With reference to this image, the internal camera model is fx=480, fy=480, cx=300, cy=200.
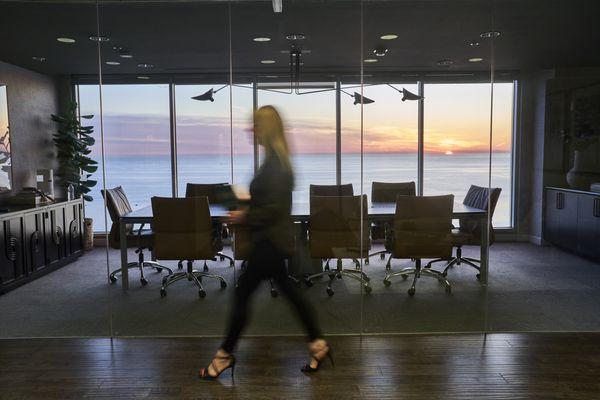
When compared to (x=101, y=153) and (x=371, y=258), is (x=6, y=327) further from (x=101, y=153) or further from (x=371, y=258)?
(x=371, y=258)

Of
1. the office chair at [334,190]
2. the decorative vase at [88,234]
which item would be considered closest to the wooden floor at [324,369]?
the office chair at [334,190]

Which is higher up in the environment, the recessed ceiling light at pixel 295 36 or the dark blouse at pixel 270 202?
the recessed ceiling light at pixel 295 36

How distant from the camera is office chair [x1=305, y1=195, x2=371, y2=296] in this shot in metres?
4.13

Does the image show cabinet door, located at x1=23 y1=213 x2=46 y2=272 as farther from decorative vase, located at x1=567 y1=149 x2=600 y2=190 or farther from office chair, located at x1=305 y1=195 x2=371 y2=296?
decorative vase, located at x1=567 y1=149 x2=600 y2=190

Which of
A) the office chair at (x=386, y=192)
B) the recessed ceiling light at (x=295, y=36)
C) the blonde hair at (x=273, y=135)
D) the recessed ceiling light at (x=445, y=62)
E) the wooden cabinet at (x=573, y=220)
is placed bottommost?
the wooden cabinet at (x=573, y=220)

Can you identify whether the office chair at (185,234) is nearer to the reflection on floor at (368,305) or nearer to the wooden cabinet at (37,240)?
the reflection on floor at (368,305)

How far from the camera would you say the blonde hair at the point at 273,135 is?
2.79 metres

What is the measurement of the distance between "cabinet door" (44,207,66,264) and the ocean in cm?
159

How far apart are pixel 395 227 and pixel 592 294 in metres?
1.84

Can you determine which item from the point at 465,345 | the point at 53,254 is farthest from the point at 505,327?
the point at 53,254

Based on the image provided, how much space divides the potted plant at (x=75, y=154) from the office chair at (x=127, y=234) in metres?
0.24

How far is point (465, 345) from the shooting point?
3.51m

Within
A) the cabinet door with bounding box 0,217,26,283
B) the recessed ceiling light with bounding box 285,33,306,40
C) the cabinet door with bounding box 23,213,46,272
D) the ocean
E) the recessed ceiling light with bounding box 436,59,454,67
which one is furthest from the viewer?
the cabinet door with bounding box 23,213,46,272

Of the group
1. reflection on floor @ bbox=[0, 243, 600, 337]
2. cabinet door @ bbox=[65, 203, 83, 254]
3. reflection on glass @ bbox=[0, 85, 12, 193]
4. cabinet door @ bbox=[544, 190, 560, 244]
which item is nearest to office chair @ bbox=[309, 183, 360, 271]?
reflection on floor @ bbox=[0, 243, 600, 337]
